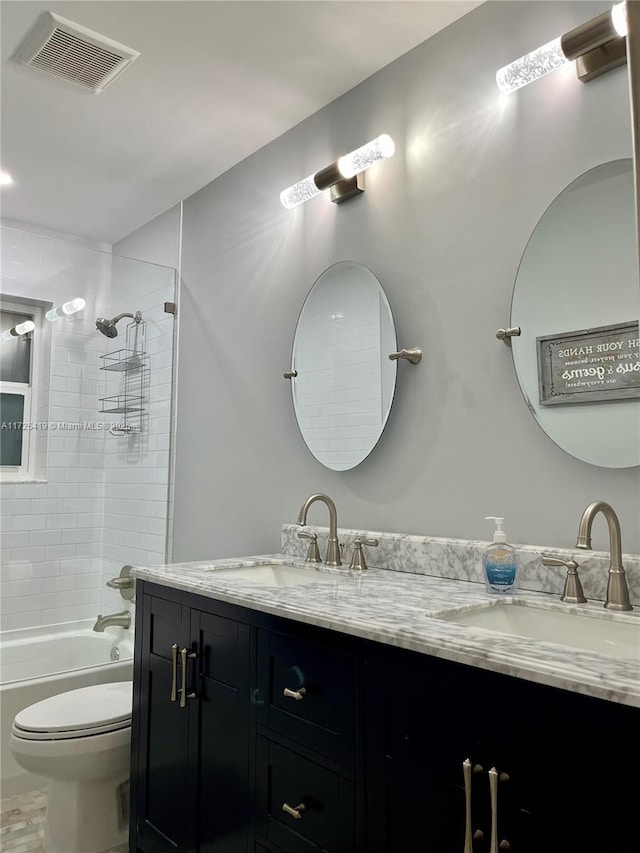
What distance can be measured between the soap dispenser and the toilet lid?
1.36m

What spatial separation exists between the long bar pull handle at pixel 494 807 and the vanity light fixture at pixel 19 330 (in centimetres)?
258

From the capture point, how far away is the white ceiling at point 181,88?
1.87 meters

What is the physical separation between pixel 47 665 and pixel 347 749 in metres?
2.06

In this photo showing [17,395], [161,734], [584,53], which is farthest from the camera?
[17,395]

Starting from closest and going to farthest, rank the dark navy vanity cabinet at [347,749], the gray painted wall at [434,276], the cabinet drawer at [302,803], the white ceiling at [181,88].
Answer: the dark navy vanity cabinet at [347,749] < the cabinet drawer at [302,803] < the gray painted wall at [434,276] < the white ceiling at [181,88]

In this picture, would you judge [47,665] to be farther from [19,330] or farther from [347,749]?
[347,749]

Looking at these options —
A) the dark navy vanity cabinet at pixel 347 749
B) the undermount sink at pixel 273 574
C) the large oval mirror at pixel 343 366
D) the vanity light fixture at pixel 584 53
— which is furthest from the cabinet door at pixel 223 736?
the vanity light fixture at pixel 584 53

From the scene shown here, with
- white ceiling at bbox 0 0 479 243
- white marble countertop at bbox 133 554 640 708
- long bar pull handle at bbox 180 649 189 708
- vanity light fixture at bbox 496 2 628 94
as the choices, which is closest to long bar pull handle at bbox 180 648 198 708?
long bar pull handle at bbox 180 649 189 708

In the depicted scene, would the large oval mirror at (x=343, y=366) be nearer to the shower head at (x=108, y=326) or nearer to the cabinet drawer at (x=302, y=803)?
the cabinet drawer at (x=302, y=803)

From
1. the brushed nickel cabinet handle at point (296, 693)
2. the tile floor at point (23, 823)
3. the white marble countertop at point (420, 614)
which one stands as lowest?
the tile floor at point (23, 823)

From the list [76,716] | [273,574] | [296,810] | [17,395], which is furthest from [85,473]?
[296,810]

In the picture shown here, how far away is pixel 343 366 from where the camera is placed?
2.19 metres

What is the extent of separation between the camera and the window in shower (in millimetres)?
2746

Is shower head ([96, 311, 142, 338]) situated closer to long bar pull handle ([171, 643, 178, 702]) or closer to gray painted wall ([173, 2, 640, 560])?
gray painted wall ([173, 2, 640, 560])
